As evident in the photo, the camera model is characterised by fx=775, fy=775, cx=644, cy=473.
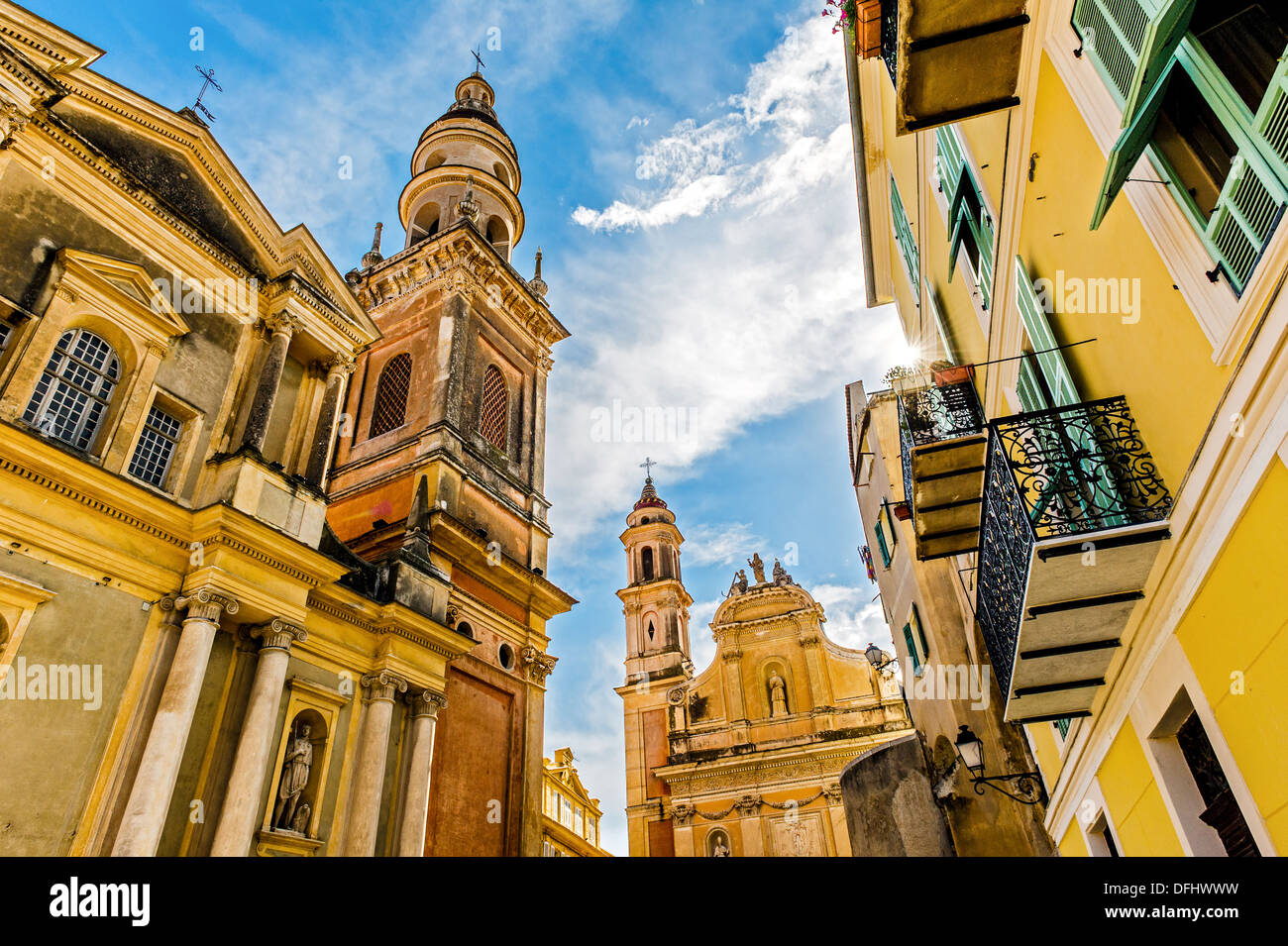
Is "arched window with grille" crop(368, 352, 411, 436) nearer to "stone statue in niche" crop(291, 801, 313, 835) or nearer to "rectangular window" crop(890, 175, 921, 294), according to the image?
"stone statue in niche" crop(291, 801, 313, 835)

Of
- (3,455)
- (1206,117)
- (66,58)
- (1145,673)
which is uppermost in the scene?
(66,58)

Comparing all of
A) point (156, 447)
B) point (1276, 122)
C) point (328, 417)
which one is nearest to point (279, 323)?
point (328, 417)

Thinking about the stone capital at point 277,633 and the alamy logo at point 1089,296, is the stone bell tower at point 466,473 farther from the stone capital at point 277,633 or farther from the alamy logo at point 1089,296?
the alamy logo at point 1089,296

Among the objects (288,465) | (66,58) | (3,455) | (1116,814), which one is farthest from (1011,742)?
(66,58)

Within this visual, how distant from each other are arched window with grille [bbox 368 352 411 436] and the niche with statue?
915cm

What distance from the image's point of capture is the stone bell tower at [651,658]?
36719mm

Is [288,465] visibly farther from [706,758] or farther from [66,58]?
[706,758]

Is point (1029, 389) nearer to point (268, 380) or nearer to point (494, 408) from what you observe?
point (268, 380)

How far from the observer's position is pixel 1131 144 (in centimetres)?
439

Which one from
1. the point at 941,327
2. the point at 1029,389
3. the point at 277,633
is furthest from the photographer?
the point at 941,327

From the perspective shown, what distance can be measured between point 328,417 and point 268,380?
59.8 inches

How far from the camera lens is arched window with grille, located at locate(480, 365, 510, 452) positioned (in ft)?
67.7
